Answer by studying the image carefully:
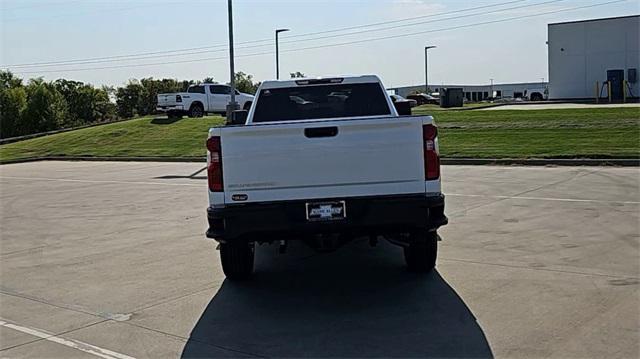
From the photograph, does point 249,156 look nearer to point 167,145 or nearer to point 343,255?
point 343,255

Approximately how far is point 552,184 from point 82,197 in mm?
10385

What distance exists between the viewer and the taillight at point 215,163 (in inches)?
248

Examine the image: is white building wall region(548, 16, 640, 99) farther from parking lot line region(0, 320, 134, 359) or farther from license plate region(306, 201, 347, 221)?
parking lot line region(0, 320, 134, 359)

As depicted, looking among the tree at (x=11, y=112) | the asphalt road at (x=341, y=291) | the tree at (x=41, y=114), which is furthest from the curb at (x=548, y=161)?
the tree at (x=11, y=112)

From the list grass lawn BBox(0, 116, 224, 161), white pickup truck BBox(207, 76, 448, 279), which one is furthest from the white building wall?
white pickup truck BBox(207, 76, 448, 279)

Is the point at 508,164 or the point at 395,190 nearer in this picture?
the point at 395,190

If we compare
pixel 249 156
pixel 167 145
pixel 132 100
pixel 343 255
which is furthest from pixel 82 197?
pixel 132 100

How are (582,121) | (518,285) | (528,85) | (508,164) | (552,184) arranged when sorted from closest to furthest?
(518,285) → (552,184) → (508,164) → (582,121) → (528,85)

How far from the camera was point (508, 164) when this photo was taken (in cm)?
1923

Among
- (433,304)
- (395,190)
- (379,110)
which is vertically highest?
(379,110)

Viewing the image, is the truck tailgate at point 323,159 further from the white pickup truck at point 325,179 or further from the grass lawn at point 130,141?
the grass lawn at point 130,141

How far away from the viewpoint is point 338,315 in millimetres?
6109

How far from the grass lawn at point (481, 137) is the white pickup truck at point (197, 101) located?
892 millimetres

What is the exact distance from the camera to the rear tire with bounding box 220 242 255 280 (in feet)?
23.4
